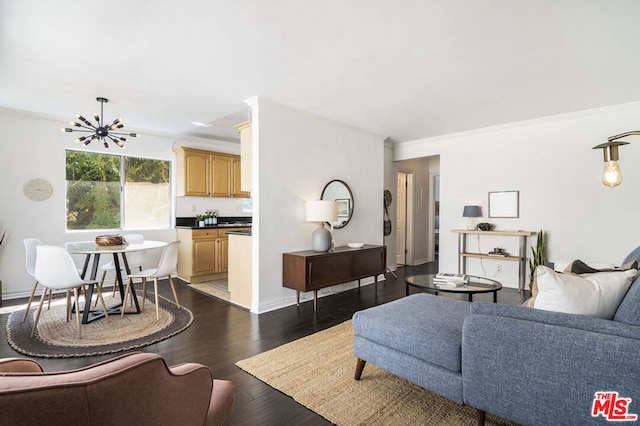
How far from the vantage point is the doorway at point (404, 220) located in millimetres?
7305

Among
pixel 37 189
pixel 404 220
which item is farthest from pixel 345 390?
pixel 404 220

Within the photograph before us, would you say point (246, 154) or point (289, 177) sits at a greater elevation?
point (246, 154)

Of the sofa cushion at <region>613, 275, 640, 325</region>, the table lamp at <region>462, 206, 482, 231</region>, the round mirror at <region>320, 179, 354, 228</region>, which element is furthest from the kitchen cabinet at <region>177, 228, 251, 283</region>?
the sofa cushion at <region>613, 275, 640, 325</region>

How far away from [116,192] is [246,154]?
2722 millimetres

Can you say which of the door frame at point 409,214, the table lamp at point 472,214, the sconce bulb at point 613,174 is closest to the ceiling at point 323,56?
the sconce bulb at point 613,174

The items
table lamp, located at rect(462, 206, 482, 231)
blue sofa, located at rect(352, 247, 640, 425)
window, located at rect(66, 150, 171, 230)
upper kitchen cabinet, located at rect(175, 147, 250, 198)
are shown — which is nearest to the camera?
blue sofa, located at rect(352, 247, 640, 425)

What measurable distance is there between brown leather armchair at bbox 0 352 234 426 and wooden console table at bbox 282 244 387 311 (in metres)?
2.96

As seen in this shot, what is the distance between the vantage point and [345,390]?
2150mm

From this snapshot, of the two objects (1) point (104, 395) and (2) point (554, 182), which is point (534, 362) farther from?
(2) point (554, 182)

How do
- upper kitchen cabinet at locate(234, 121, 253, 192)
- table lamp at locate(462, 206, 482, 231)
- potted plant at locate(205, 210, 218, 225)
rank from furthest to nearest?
1. potted plant at locate(205, 210, 218, 225)
2. table lamp at locate(462, 206, 482, 231)
3. upper kitchen cabinet at locate(234, 121, 253, 192)

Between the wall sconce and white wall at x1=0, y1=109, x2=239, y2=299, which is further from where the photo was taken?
white wall at x1=0, y1=109, x2=239, y2=299

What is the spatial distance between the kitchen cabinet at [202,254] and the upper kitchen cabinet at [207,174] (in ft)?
A: 2.42

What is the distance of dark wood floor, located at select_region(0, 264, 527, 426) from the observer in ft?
6.48

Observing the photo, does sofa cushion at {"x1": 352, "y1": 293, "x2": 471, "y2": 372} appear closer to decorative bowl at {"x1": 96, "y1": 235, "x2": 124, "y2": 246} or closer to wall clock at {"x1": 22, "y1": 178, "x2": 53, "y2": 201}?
decorative bowl at {"x1": 96, "y1": 235, "x2": 124, "y2": 246}
